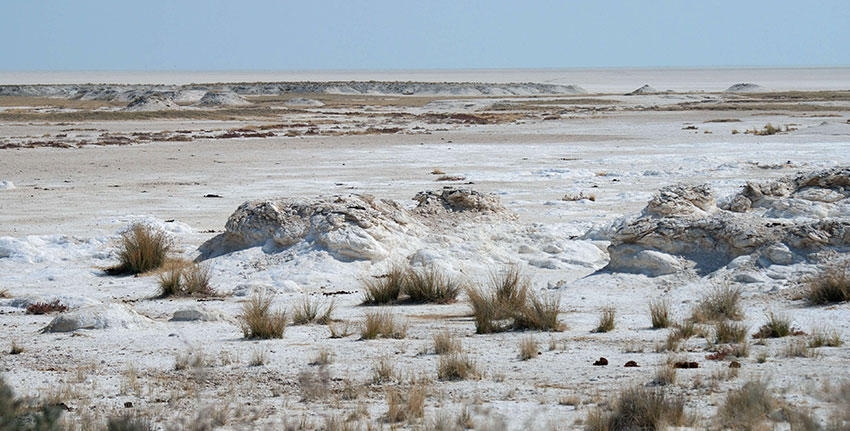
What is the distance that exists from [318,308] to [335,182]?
14.5m

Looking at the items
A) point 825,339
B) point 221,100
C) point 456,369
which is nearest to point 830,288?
point 825,339

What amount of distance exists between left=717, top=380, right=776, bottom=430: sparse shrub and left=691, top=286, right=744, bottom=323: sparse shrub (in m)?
3.26

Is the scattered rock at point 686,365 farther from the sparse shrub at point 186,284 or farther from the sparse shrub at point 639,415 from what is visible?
the sparse shrub at point 186,284

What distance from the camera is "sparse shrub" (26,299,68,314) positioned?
11.5 metres

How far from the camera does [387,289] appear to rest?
1219 cm

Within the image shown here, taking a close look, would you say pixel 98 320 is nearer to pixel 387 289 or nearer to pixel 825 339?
pixel 387 289

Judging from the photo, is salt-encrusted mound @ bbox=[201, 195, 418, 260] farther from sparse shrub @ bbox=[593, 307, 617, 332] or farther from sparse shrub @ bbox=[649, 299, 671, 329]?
sparse shrub @ bbox=[649, 299, 671, 329]

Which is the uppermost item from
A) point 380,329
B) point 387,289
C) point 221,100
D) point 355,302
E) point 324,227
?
point 324,227

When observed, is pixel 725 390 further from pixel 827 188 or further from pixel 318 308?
pixel 827 188

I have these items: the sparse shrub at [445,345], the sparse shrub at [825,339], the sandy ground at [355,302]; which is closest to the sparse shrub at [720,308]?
the sandy ground at [355,302]

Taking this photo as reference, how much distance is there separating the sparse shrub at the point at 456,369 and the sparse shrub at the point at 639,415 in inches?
63.1

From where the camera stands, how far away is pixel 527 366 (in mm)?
8562

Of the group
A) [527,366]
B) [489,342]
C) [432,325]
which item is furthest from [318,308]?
[527,366]

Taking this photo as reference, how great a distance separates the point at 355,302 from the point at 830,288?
4.73m
